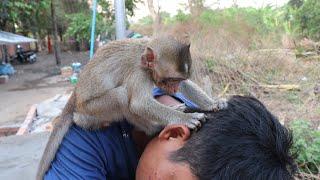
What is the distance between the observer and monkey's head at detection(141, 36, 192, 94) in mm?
2146

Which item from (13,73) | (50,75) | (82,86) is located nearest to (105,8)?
(50,75)

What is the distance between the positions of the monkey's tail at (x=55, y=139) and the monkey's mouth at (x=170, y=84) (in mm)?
451

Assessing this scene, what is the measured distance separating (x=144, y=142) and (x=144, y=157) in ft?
0.99

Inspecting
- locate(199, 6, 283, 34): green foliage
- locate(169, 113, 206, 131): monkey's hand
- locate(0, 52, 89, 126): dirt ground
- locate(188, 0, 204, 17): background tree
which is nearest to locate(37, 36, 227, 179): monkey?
locate(169, 113, 206, 131): monkey's hand

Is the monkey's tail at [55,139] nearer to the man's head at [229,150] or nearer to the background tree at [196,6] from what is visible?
the man's head at [229,150]

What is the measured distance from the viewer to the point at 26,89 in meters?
14.6

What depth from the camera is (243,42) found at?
11531 millimetres

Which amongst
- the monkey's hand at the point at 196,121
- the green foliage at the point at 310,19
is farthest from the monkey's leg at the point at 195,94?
the green foliage at the point at 310,19

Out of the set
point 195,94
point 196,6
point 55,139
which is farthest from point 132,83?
point 196,6

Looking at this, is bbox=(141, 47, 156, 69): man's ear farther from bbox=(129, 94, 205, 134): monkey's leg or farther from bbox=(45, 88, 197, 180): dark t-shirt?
bbox=(45, 88, 197, 180): dark t-shirt

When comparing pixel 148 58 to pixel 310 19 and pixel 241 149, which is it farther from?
pixel 310 19

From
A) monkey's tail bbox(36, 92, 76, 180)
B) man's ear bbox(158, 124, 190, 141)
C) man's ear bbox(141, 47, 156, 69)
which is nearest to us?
man's ear bbox(158, 124, 190, 141)

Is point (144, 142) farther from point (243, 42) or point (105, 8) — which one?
point (105, 8)

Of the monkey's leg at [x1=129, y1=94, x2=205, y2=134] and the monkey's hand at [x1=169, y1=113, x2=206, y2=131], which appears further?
the monkey's leg at [x1=129, y1=94, x2=205, y2=134]
